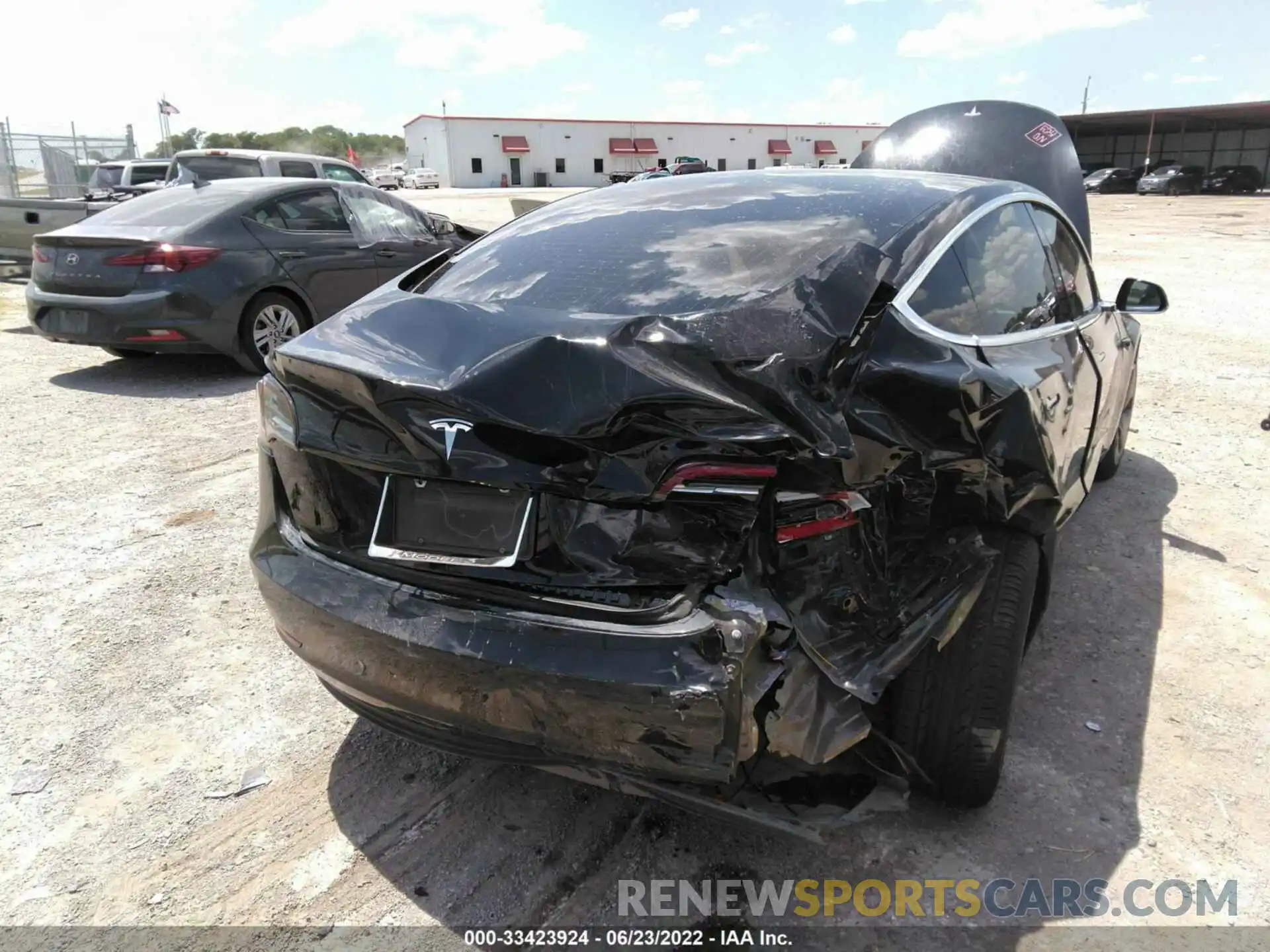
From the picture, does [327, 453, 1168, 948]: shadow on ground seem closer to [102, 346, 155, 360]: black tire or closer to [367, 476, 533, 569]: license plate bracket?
[367, 476, 533, 569]: license plate bracket

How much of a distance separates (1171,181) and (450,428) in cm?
4478

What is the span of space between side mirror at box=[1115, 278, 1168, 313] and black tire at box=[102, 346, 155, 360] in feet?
22.0

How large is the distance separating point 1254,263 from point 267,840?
16.8 metres

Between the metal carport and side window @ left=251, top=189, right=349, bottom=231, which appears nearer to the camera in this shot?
side window @ left=251, top=189, right=349, bottom=231

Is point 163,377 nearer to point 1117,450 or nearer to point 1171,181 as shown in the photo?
point 1117,450

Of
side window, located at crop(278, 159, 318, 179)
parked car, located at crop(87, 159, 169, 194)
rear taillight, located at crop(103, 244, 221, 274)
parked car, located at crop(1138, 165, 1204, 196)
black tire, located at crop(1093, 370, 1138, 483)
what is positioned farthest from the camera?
parked car, located at crop(1138, 165, 1204, 196)

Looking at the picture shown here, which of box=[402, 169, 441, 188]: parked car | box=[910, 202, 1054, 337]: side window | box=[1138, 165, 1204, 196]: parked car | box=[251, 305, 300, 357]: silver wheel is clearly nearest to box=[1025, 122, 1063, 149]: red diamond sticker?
box=[910, 202, 1054, 337]: side window

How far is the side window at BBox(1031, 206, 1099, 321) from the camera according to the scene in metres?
3.45

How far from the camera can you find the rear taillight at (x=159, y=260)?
21.8ft

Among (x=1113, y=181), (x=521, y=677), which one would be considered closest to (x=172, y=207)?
(x=521, y=677)

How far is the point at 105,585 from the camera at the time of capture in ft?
12.4

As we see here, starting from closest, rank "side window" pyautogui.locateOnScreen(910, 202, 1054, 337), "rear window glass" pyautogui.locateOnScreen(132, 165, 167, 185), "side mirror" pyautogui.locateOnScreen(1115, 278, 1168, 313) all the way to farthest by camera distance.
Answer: "side window" pyautogui.locateOnScreen(910, 202, 1054, 337) → "side mirror" pyautogui.locateOnScreen(1115, 278, 1168, 313) → "rear window glass" pyautogui.locateOnScreen(132, 165, 167, 185)

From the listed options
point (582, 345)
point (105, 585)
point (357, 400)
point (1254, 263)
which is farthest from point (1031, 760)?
point (1254, 263)

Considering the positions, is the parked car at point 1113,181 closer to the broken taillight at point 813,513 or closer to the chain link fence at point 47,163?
the chain link fence at point 47,163
